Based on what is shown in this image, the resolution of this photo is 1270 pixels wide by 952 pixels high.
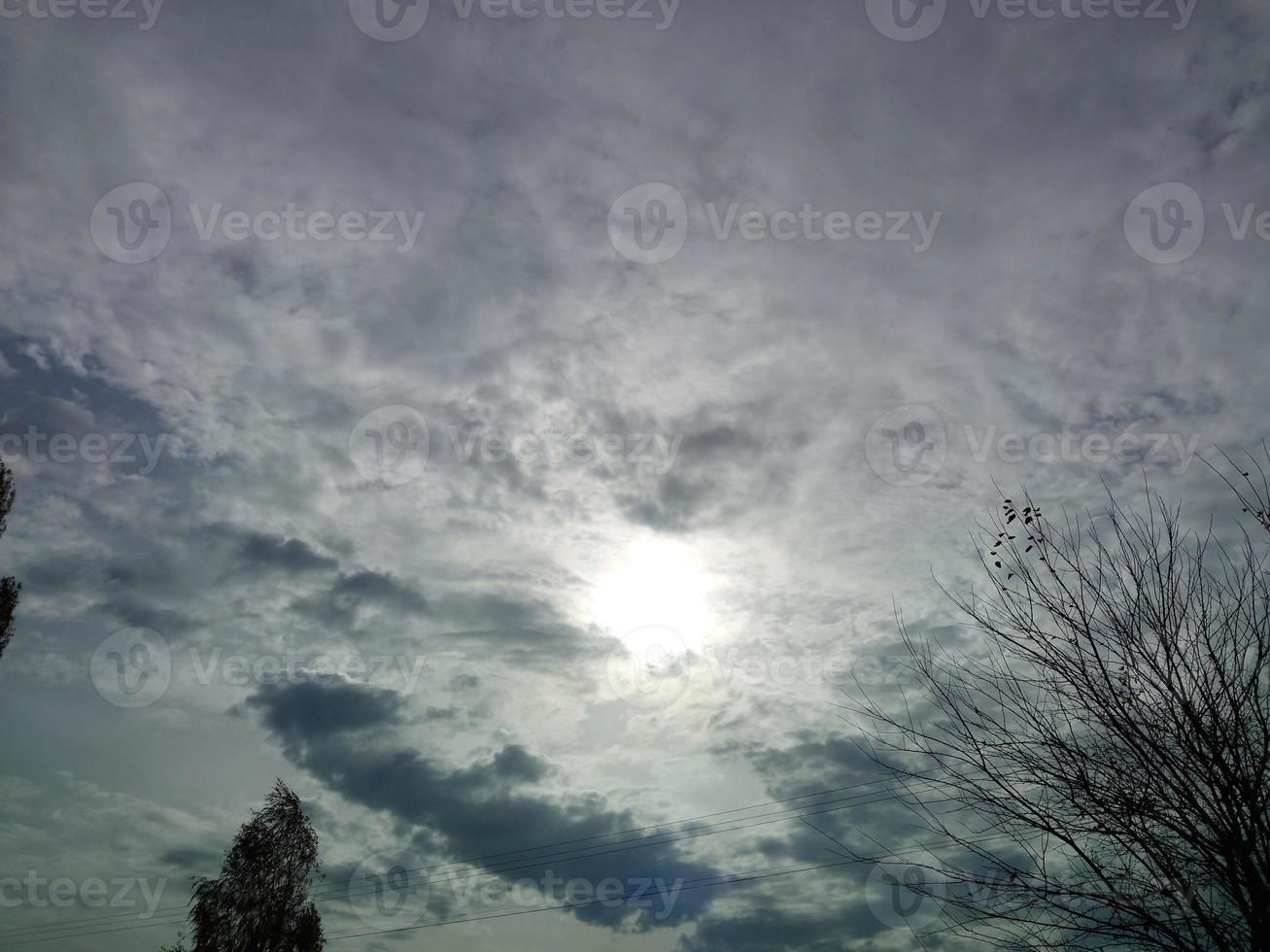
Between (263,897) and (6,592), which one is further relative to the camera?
(263,897)

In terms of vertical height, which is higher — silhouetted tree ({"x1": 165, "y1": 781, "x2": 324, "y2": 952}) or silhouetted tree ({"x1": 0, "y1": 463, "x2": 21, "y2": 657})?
silhouetted tree ({"x1": 0, "y1": 463, "x2": 21, "y2": 657})

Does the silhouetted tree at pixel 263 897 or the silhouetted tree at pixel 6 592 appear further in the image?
the silhouetted tree at pixel 263 897

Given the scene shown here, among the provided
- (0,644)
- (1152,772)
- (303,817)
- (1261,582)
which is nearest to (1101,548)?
(1261,582)

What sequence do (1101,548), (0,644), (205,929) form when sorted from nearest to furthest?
1. (1101,548)
2. (0,644)
3. (205,929)

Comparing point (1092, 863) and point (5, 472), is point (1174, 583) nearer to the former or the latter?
point (1092, 863)

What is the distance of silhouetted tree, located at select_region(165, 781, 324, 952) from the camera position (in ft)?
111

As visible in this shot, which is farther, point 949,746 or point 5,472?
point 5,472

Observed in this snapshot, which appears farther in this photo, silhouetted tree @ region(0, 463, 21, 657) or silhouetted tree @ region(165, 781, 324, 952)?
silhouetted tree @ region(165, 781, 324, 952)

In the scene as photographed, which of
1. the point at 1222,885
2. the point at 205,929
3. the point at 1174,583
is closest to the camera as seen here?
the point at 1222,885

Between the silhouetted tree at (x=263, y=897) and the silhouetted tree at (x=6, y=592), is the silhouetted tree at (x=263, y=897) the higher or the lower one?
the lower one

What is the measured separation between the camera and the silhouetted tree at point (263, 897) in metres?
33.8

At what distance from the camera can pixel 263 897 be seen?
34750mm

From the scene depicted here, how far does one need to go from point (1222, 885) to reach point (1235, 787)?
107 cm

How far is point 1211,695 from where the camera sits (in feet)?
28.7
